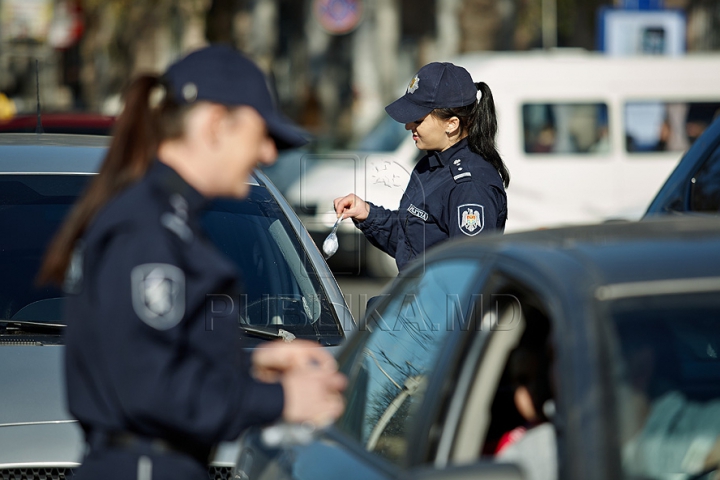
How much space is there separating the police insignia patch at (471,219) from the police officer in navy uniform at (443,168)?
11 millimetres

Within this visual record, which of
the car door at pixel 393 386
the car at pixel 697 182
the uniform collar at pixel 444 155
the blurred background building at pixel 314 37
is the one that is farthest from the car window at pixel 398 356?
the blurred background building at pixel 314 37

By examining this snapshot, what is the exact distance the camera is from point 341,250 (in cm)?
1220

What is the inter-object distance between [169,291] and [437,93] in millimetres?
2420

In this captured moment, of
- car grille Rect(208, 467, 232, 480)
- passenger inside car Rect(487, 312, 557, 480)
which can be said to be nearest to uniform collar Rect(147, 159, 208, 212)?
passenger inside car Rect(487, 312, 557, 480)

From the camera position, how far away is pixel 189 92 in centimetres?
209

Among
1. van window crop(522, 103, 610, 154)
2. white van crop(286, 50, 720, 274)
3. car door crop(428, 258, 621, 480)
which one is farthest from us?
van window crop(522, 103, 610, 154)

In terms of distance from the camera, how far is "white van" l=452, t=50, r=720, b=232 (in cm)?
1220

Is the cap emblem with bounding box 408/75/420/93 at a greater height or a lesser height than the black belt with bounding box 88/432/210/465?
greater

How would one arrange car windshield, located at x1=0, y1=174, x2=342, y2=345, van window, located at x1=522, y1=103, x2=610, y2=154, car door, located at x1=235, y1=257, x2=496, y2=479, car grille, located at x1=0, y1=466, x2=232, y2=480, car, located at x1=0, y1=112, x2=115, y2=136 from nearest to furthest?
1. car door, located at x1=235, y1=257, x2=496, y2=479
2. car grille, located at x1=0, y1=466, x2=232, y2=480
3. car windshield, located at x1=0, y1=174, x2=342, y2=345
4. car, located at x1=0, y1=112, x2=115, y2=136
5. van window, located at x1=522, y1=103, x2=610, y2=154

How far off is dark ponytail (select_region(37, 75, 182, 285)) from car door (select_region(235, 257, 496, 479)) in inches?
32.1

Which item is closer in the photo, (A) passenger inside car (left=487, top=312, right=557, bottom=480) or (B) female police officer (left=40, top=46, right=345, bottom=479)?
(B) female police officer (left=40, top=46, right=345, bottom=479)

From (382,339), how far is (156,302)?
126cm

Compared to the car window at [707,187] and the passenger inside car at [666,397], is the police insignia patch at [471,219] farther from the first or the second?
the car window at [707,187]

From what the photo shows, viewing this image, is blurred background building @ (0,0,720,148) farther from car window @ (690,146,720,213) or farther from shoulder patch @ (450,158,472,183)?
shoulder patch @ (450,158,472,183)
